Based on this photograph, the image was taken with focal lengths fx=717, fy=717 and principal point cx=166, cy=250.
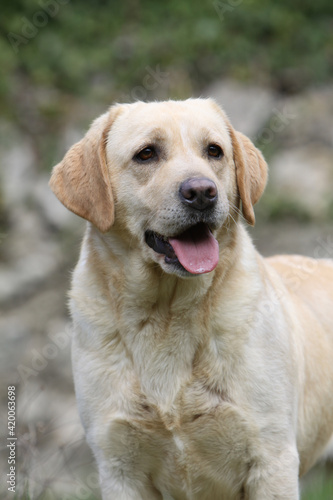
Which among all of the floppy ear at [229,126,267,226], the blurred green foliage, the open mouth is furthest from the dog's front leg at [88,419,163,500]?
the blurred green foliage

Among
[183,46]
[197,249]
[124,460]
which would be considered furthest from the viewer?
[183,46]

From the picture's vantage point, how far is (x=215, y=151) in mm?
3637

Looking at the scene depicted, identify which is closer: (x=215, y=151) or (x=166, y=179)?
(x=166, y=179)

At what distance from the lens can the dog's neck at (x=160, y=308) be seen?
3480 millimetres

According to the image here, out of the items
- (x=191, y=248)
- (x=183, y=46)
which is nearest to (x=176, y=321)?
(x=191, y=248)

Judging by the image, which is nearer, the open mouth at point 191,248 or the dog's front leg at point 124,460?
the open mouth at point 191,248

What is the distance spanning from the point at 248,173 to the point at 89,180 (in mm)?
837

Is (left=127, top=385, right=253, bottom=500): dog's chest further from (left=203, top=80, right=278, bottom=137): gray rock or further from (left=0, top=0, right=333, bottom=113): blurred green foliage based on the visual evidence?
(left=0, top=0, right=333, bottom=113): blurred green foliage

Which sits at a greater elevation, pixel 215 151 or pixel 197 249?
pixel 215 151

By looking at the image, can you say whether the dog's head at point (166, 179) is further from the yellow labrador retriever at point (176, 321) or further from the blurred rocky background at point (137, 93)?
the blurred rocky background at point (137, 93)

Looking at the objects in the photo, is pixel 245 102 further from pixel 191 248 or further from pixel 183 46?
pixel 191 248

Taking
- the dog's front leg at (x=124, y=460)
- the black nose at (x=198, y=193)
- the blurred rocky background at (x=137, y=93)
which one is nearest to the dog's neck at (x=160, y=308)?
the dog's front leg at (x=124, y=460)

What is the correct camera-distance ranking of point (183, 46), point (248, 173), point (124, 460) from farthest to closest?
1. point (183, 46)
2. point (248, 173)
3. point (124, 460)


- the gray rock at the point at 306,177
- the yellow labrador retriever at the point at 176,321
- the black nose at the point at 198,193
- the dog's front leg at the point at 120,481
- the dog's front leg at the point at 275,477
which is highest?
the black nose at the point at 198,193
